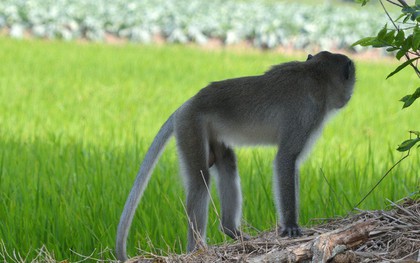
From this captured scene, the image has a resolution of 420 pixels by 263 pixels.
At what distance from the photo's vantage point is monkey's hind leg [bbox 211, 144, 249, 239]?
16.5 feet

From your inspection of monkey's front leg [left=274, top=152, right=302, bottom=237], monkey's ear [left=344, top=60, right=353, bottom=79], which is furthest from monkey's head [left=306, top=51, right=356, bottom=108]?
monkey's front leg [left=274, top=152, right=302, bottom=237]

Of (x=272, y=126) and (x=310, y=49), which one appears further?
(x=310, y=49)

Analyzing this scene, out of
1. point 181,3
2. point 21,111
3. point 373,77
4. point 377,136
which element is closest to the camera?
point 377,136

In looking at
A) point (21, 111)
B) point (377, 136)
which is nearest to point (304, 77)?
point (377, 136)

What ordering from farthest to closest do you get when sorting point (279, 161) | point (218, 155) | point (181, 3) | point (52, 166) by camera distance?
1. point (181, 3)
2. point (52, 166)
3. point (218, 155)
4. point (279, 161)

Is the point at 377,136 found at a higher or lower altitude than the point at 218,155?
lower

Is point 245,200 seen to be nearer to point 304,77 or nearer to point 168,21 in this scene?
point 304,77

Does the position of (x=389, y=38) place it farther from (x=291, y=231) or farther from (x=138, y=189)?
(x=138, y=189)

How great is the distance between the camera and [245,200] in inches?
247

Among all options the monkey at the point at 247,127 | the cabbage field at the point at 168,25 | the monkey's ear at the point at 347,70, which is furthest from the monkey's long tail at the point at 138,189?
the cabbage field at the point at 168,25

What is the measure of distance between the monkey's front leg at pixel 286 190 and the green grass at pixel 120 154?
2.09 ft

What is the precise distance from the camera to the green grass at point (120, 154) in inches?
219

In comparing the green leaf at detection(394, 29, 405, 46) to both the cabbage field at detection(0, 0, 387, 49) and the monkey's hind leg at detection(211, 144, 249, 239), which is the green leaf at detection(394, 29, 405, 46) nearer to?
the monkey's hind leg at detection(211, 144, 249, 239)

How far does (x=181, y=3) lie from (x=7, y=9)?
8.54 meters
